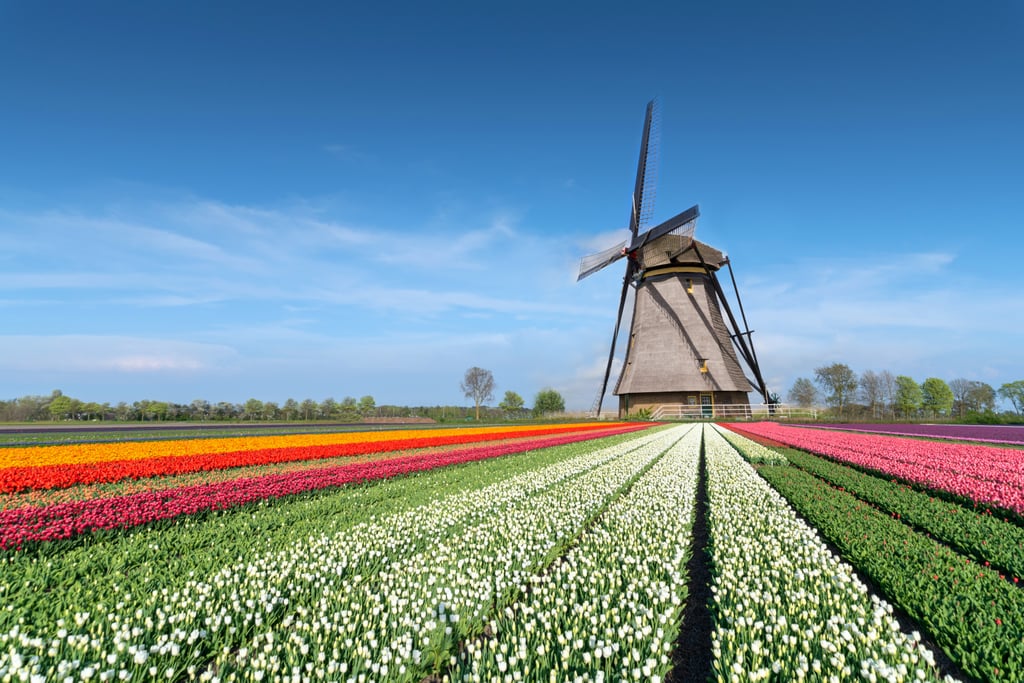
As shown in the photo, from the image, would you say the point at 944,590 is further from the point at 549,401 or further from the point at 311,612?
the point at 549,401

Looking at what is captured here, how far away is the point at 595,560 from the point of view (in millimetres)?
4809

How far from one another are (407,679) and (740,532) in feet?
16.1

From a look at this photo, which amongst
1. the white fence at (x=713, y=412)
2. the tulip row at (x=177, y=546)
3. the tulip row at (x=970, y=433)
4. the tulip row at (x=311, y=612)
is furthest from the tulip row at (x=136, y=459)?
the white fence at (x=713, y=412)

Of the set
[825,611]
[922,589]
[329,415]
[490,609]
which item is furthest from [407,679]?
[329,415]

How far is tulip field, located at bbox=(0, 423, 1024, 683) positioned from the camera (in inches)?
114

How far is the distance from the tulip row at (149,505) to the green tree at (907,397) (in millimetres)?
102487

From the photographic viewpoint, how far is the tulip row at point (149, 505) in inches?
227

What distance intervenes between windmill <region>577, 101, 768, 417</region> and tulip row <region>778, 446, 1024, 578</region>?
37736 millimetres

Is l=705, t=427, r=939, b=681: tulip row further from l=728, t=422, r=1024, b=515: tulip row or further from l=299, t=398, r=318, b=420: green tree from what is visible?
l=299, t=398, r=318, b=420: green tree

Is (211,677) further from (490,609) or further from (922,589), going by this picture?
(922,589)

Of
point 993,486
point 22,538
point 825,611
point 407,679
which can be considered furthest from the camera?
point 993,486

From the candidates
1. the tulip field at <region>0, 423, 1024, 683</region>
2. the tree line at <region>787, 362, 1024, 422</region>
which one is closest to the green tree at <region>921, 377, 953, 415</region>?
the tree line at <region>787, 362, 1024, 422</region>

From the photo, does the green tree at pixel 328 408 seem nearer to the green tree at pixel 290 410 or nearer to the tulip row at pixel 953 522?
the green tree at pixel 290 410

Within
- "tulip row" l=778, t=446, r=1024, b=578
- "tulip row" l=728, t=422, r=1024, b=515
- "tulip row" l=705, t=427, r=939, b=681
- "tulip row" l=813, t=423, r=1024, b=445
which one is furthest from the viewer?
"tulip row" l=813, t=423, r=1024, b=445
